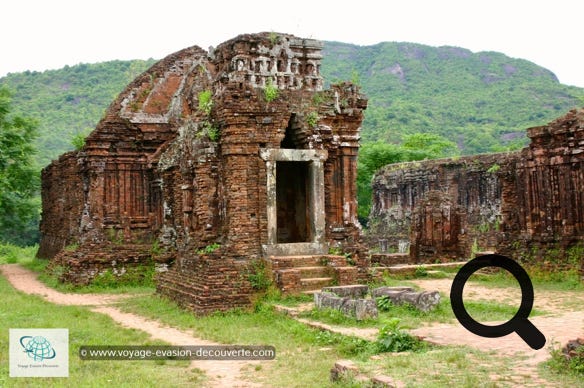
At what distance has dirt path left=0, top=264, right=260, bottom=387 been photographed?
7.50 m

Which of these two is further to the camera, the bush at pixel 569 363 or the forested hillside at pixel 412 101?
the forested hillside at pixel 412 101

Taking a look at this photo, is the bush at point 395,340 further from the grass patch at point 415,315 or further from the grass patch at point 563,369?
the grass patch at point 563,369

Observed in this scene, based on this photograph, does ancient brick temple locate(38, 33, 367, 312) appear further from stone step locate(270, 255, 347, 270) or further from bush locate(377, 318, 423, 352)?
bush locate(377, 318, 423, 352)

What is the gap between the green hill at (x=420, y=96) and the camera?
2232 inches

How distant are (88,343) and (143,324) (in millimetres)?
2004

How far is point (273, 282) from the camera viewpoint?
11.6 m

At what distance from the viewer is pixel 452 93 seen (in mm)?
73812

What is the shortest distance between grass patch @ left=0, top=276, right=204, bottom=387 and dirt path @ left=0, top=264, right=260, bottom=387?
0.71 feet

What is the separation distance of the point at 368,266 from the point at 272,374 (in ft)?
19.2

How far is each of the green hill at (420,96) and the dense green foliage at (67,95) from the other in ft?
0.26

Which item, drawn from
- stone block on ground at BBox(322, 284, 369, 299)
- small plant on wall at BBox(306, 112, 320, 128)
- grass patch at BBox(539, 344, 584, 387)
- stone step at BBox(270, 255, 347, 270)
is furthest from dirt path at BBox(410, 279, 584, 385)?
small plant on wall at BBox(306, 112, 320, 128)

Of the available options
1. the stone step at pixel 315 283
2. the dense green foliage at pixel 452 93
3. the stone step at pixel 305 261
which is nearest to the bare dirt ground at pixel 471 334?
the stone step at pixel 315 283

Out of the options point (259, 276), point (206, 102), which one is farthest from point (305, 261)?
point (206, 102)

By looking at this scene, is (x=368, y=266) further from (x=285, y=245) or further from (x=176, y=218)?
(x=176, y=218)
